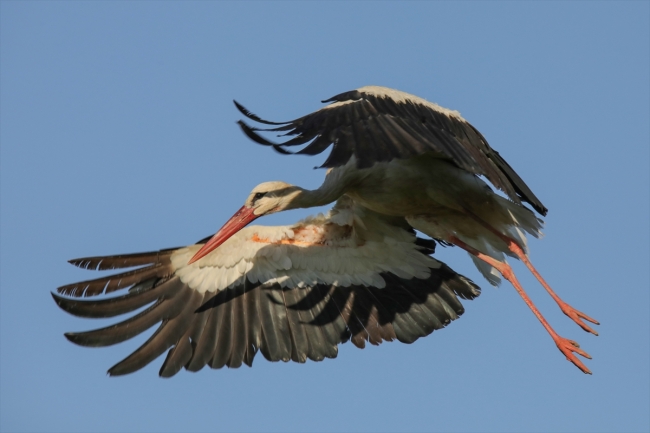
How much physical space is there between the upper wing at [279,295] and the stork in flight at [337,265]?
0.01m

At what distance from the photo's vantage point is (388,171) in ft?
31.2

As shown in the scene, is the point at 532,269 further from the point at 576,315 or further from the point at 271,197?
the point at 271,197

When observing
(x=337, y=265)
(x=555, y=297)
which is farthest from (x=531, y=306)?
(x=337, y=265)

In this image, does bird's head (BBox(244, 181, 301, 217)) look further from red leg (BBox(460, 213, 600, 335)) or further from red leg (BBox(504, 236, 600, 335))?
red leg (BBox(504, 236, 600, 335))

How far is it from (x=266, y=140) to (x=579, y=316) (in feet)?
15.4

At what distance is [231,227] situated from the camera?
31.7ft

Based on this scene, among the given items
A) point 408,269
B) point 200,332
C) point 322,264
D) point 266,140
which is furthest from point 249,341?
point 266,140

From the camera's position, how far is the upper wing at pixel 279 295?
960 cm

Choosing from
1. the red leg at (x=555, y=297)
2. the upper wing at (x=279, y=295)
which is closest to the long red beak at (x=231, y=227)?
the upper wing at (x=279, y=295)

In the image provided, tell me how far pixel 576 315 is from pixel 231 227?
3.80m

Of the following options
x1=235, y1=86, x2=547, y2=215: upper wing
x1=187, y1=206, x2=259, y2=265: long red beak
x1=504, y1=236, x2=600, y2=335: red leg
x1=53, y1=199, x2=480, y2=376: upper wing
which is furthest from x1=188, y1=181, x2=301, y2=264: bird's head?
x1=504, y1=236, x2=600, y2=335: red leg

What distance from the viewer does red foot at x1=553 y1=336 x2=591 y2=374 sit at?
9.64 meters

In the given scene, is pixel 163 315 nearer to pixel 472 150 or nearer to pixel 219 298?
→ pixel 219 298

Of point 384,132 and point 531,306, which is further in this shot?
point 531,306
